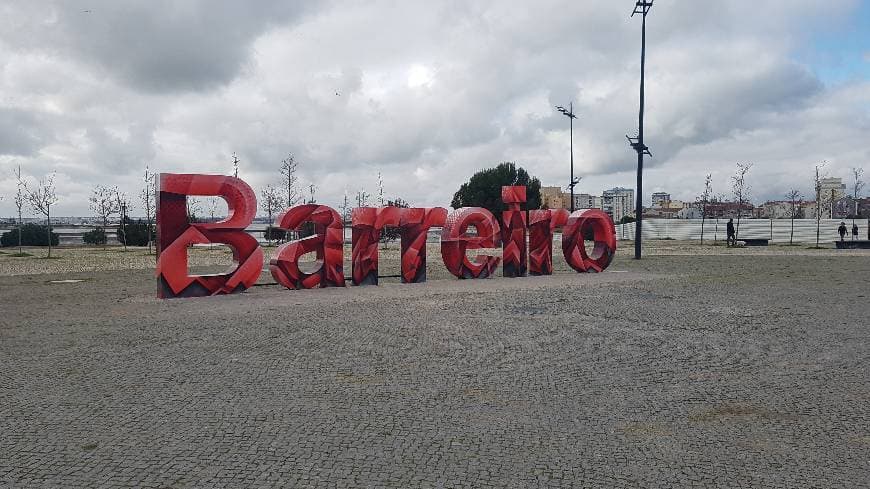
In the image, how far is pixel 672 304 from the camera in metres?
12.6

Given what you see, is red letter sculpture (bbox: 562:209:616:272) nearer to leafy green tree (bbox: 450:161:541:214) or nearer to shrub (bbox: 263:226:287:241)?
shrub (bbox: 263:226:287:241)

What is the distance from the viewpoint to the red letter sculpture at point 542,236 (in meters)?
19.4

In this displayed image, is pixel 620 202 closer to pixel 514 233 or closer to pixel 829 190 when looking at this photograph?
pixel 829 190

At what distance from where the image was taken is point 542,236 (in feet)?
64.1

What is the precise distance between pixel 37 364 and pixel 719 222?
174ft

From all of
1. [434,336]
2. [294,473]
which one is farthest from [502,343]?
[294,473]

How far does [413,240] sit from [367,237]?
1321mm

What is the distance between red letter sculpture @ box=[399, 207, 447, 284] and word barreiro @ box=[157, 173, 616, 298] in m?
0.03

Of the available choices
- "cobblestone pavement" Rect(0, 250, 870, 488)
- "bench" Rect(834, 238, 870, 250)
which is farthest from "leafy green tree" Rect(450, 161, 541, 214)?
"cobblestone pavement" Rect(0, 250, 870, 488)

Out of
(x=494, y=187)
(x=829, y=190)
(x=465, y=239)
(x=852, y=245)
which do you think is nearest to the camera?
(x=465, y=239)

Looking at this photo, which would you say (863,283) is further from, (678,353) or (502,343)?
(502,343)

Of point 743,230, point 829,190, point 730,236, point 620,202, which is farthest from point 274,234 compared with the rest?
point 620,202

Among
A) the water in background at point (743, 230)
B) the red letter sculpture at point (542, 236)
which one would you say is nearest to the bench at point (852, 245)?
the water in background at point (743, 230)

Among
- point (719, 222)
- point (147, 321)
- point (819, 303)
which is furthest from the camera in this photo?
point (719, 222)
